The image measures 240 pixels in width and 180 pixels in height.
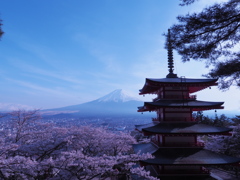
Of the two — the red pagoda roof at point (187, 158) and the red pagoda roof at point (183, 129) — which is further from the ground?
the red pagoda roof at point (183, 129)

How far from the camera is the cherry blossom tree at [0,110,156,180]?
18.5ft

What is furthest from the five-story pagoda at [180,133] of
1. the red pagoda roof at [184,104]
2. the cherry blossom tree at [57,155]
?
the cherry blossom tree at [57,155]

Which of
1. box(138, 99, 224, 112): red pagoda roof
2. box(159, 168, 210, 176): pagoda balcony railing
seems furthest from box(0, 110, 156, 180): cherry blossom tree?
box(138, 99, 224, 112): red pagoda roof

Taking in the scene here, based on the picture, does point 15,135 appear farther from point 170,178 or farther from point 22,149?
point 170,178

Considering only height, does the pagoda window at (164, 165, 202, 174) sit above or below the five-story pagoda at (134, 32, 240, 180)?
below

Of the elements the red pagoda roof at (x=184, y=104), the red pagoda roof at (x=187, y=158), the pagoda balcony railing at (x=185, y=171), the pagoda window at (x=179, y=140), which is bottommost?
the pagoda balcony railing at (x=185, y=171)

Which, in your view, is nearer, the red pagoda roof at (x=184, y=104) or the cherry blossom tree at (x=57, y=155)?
the cherry blossom tree at (x=57, y=155)

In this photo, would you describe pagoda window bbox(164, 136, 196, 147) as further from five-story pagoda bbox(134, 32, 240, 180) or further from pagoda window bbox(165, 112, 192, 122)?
pagoda window bbox(165, 112, 192, 122)

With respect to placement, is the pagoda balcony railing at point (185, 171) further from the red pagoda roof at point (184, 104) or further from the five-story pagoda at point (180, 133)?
the red pagoda roof at point (184, 104)

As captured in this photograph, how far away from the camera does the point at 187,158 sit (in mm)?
8180

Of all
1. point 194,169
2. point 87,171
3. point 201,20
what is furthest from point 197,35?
point 194,169

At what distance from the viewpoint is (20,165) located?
5312 millimetres

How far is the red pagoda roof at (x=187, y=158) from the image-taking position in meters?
7.78

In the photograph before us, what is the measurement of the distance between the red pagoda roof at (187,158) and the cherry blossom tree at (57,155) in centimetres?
127
